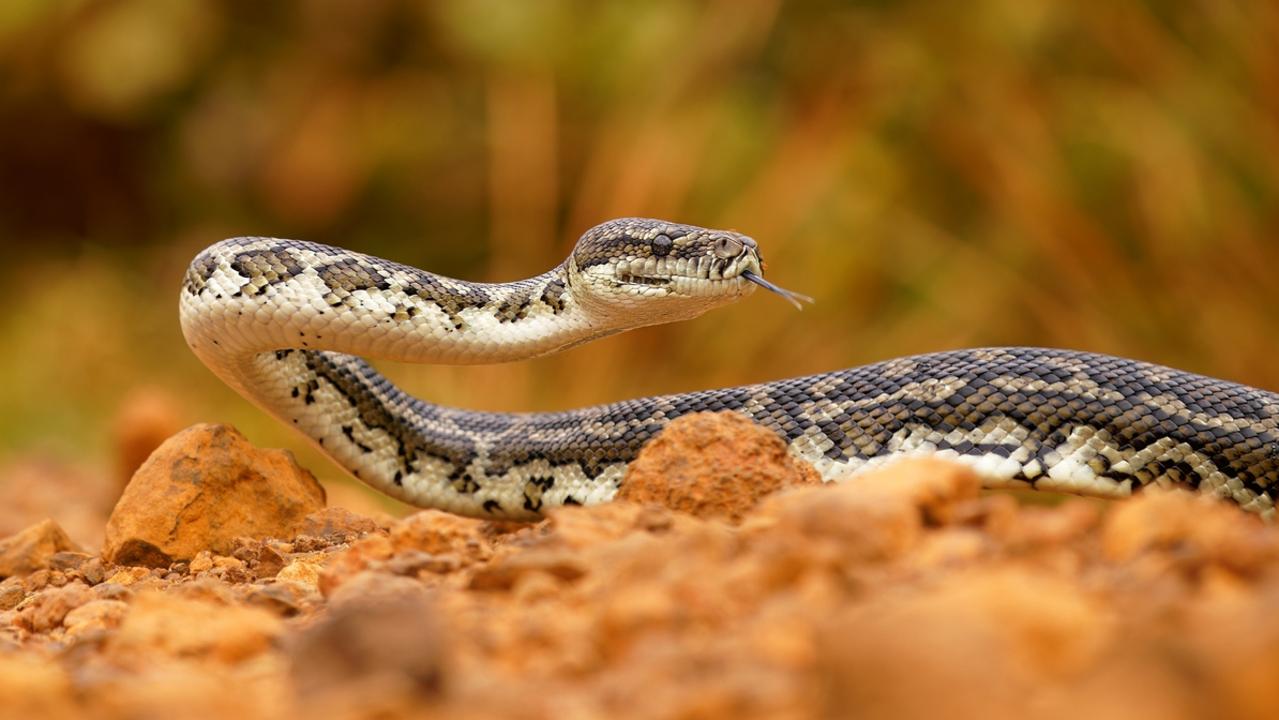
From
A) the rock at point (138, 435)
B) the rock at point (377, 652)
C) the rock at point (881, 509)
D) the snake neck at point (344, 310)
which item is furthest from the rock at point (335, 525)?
the rock at point (377, 652)

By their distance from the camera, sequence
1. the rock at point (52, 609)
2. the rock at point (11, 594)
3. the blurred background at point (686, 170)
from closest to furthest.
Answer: the rock at point (52, 609) < the rock at point (11, 594) < the blurred background at point (686, 170)

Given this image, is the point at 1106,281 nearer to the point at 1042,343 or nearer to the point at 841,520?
the point at 1042,343

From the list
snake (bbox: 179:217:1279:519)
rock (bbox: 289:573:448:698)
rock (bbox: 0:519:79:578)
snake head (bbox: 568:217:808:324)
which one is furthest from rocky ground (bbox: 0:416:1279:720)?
snake head (bbox: 568:217:808:324)

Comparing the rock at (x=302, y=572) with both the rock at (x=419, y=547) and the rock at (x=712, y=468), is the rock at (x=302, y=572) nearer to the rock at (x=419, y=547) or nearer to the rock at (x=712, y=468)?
the rock at (x=419, y=547)

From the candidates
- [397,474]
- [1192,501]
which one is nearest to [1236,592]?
[1192,501]

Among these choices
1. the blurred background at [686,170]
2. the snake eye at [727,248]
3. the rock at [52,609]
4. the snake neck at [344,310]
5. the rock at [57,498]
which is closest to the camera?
the rock at [52,609]

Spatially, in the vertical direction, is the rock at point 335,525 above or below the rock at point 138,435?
above

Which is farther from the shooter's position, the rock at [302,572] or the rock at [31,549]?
the rock at [31,549]
